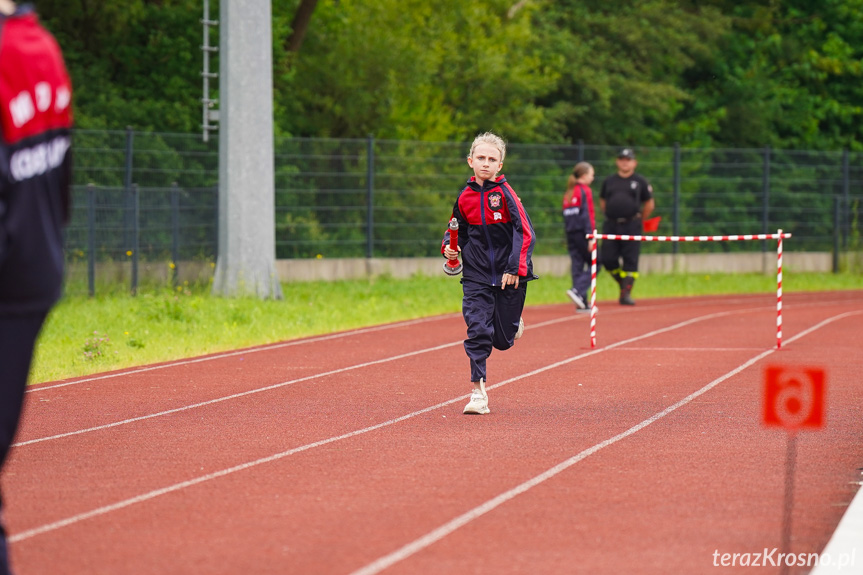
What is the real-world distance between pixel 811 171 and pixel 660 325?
14202mm

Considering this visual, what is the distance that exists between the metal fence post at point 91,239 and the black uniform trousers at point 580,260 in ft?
22.3

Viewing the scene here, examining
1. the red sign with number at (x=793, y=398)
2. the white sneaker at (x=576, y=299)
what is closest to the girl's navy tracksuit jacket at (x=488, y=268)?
the red sign with number at (x=793, y=398)

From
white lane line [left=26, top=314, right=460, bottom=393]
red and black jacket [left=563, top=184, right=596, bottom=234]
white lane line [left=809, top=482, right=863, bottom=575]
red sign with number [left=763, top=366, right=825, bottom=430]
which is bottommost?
white lane line [left=26, top=314, right=460, bottom=393]

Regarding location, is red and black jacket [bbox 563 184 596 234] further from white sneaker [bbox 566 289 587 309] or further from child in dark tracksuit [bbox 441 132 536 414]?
child in dark tracksuit [bbox 441 132 536 414]

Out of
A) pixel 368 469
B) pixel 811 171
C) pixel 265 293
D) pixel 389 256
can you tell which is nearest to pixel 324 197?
pixel 389 256

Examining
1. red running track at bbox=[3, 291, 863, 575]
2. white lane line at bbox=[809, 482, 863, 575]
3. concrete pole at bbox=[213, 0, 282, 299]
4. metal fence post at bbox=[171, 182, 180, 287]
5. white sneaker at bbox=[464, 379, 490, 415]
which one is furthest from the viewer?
metal fence post at bbox=[171, 182, 180, 287]

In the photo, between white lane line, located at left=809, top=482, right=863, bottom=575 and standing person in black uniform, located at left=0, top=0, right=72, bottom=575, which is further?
white lane line, located at left=809, top=482, right=863, bottom=575

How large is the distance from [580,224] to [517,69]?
15.5 m

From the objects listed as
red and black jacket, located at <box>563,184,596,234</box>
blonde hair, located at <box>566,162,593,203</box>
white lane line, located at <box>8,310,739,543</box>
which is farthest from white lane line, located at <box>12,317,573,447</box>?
blonde hair, located at <box>566,162,593,203</box>

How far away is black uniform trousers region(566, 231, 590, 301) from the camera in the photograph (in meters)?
19.4

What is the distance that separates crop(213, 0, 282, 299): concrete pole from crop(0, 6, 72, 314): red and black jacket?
15827 mm

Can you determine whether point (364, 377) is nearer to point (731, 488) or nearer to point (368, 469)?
point (368, 469)

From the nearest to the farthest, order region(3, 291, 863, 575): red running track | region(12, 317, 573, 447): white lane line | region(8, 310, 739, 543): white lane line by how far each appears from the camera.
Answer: region(3, 291, 863, 575): red running track → region(8, 310, 739, 543): white lane line → region(12, 317, 573, 447): white lane line

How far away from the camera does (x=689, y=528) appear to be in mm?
6301
